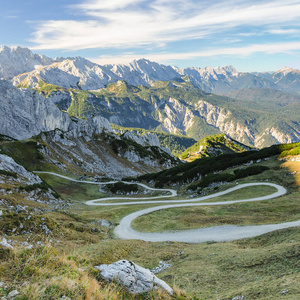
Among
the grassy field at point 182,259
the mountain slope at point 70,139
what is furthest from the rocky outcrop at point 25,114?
the grassy field at point 182,259

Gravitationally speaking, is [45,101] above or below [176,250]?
above

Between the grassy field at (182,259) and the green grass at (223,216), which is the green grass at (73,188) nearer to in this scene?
the grassy field at (182,259)

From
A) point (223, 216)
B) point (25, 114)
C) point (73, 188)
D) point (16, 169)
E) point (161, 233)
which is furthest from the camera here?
point (25, 114)

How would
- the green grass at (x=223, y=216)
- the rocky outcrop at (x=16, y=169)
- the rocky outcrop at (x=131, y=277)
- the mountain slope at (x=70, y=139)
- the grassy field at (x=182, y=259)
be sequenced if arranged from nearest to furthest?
the grassy field at (x=182, y=259) < the rocky outcrop at (x=131, y=277) < the green grass at (x=223, y=216) < the rocky outcrop at (x=16, y=169) < the mountain slope at (x=70, y=139)

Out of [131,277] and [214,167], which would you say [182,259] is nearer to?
[131,277]

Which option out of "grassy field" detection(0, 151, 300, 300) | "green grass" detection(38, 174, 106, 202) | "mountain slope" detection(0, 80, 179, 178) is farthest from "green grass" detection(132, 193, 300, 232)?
"mountain slope" detection(0, 80, 179, 178)

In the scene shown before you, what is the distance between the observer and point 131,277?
30.1ft

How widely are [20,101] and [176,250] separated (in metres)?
168

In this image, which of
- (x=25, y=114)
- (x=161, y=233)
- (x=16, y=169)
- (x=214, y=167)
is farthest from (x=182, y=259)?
(x=25, y=114)

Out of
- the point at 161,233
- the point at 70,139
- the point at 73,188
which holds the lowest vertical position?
the point at 73,188

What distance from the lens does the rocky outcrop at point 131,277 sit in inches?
350

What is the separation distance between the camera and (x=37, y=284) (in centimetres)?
649

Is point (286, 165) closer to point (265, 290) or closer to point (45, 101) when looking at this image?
point (265, 290)

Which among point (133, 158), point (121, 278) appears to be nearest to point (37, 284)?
point (121, 278)
